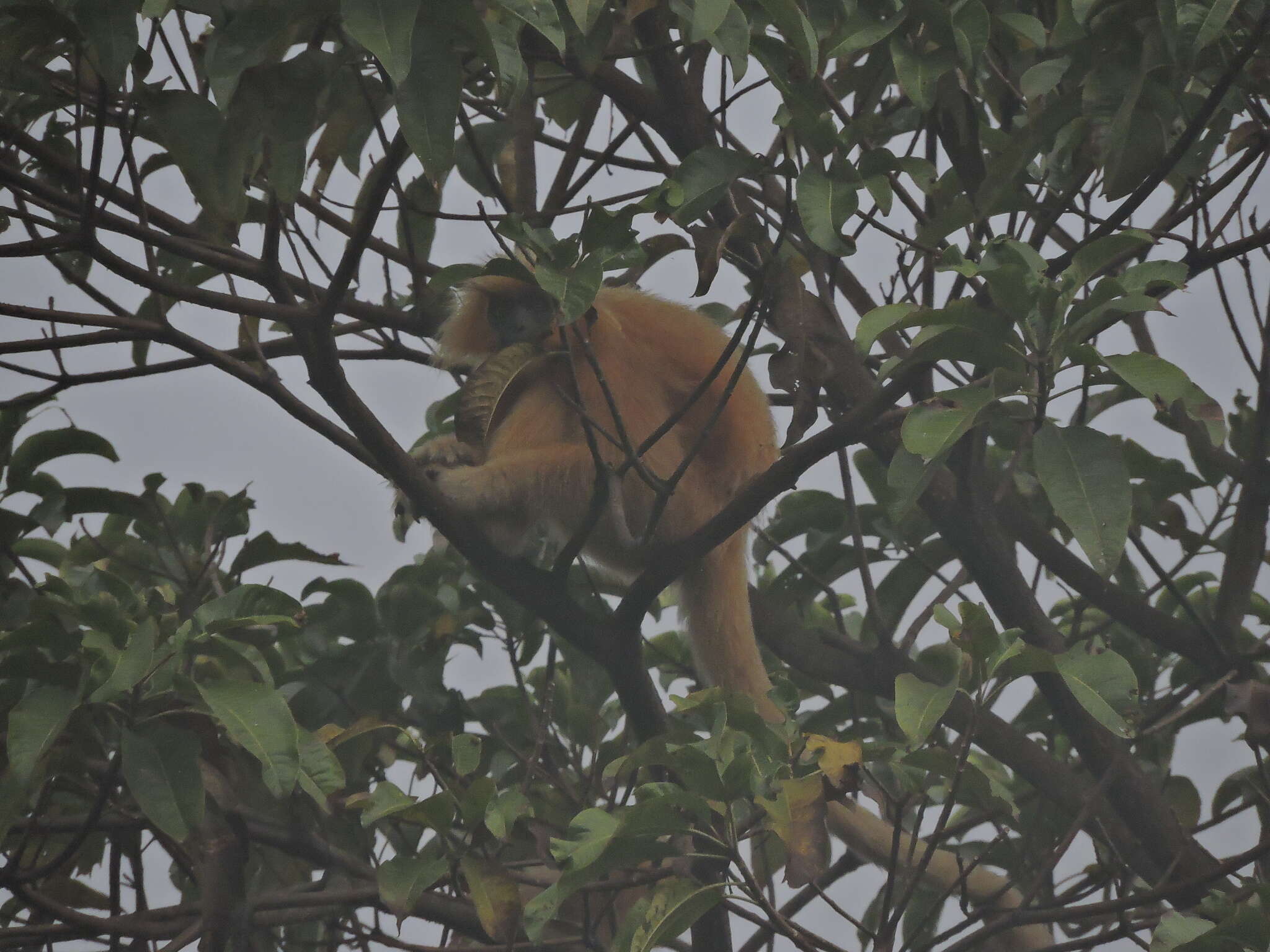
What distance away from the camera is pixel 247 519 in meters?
2.60

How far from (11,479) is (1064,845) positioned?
1.92 meters

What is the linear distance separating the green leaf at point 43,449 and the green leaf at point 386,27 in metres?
1.30

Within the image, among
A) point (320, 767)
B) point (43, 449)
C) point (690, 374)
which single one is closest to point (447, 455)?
point (690, 374)

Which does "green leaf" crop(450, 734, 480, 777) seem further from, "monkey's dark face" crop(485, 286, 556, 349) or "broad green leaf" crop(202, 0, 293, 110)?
"monkey's dark face" crop(485, 286, 556, 349)

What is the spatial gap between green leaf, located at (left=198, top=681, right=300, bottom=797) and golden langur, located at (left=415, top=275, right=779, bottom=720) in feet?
2.48

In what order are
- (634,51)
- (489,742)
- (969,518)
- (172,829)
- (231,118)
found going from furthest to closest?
1. (489,742)
2. (969,518)
3. (634,51)
4. (172,829)
5. (231,118)

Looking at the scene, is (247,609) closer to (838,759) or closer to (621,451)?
(621,451)

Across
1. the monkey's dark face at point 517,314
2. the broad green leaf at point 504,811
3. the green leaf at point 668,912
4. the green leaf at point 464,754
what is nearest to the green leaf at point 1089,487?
the green leaf at point 668,912

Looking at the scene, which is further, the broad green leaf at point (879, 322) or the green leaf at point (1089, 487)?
the broad green leaf at point (879, 322)

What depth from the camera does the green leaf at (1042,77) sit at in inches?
69.4

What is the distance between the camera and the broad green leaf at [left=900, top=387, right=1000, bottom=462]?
4.75ft

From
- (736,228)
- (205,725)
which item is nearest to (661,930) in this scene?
(205,725)

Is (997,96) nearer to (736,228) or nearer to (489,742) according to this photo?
(736,228)

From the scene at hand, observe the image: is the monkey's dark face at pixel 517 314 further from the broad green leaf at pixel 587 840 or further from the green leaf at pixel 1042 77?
the broad green leaf at pixel 587 840
